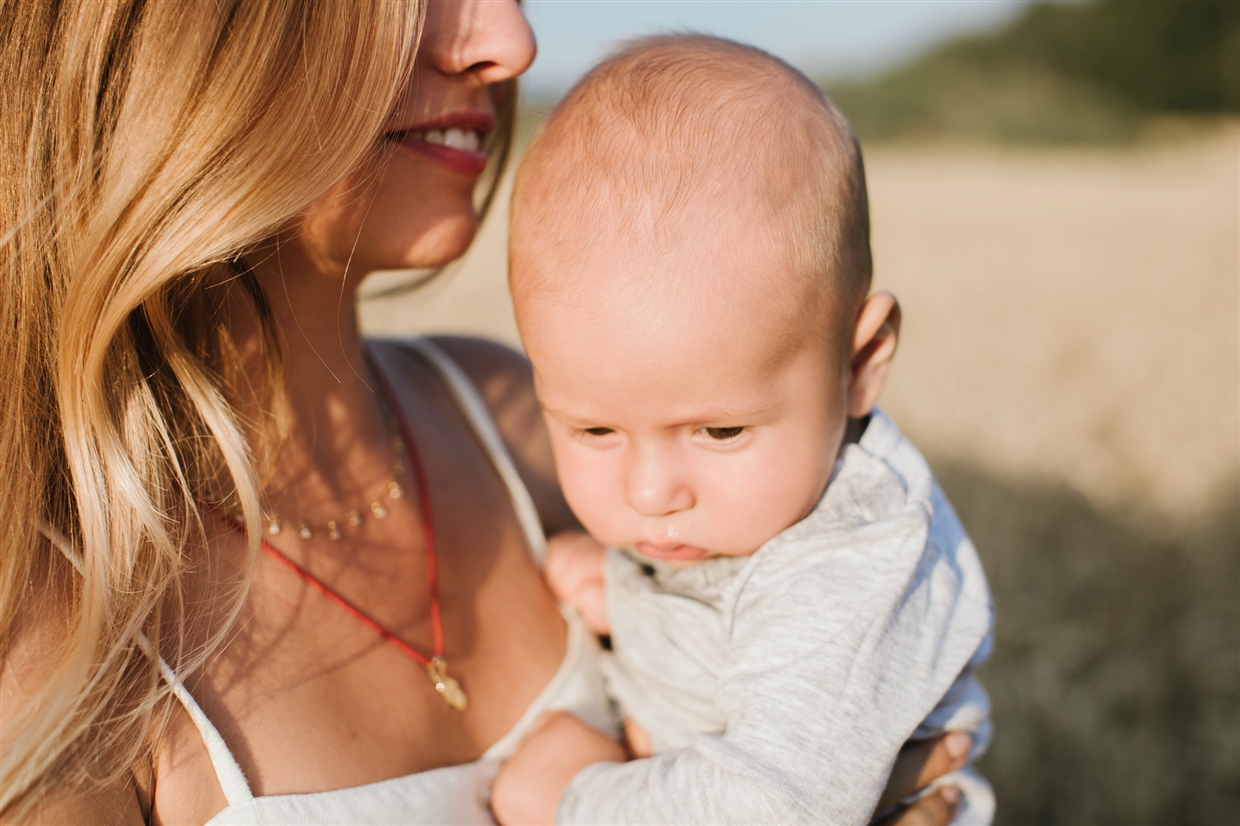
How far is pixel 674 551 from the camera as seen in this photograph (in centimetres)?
161

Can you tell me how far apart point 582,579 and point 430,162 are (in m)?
0.82

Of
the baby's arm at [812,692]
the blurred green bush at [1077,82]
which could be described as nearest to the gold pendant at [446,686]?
the baby's arm at [812,692]

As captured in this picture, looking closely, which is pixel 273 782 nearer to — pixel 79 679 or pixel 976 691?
pixel 79 679

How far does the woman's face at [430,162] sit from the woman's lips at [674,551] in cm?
64

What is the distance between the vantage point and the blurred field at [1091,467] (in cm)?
316

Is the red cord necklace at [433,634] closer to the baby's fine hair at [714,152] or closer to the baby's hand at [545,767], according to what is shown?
the baby's hand at [545,767]

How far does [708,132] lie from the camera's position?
149 centimetres

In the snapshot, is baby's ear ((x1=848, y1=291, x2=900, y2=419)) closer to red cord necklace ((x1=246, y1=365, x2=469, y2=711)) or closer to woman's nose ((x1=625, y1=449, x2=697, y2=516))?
woman's nose ((x1=625, y1=449, x2=697, y2=516))

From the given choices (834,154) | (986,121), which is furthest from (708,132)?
(986,121)

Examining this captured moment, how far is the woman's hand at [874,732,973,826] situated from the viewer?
1.68 m

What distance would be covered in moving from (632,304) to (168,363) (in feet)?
2.32

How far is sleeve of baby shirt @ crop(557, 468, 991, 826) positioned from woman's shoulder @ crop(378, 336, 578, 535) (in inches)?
27.4

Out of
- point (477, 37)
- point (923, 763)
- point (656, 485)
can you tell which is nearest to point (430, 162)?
point (477, 37)

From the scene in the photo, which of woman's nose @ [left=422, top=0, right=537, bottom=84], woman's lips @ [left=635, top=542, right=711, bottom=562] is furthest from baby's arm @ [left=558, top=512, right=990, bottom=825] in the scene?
woman's nose @ [left=422, top=0, right=537, bottom=84]
